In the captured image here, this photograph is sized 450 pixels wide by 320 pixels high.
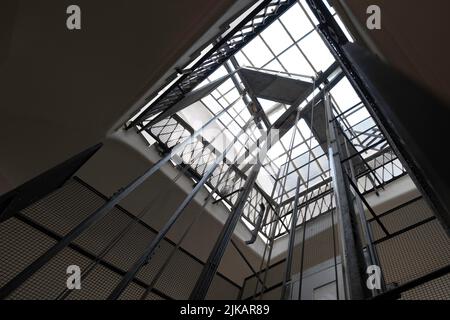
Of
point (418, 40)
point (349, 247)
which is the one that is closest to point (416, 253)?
point (349, 247)

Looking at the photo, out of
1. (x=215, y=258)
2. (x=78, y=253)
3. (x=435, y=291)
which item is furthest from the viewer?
(x=78, y=253)

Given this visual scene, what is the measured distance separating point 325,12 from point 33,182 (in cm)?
406

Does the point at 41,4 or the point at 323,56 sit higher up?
the point at 323,56

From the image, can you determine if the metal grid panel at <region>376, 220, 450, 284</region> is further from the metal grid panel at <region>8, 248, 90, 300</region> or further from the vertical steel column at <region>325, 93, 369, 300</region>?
the metal grid panel at <region>8, 248, 90, 300</region>

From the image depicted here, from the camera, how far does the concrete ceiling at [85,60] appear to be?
4129 millimetres

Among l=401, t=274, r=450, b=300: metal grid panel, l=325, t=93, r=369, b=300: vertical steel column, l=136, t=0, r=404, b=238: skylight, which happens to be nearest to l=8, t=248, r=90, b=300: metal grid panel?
l=325, t=93, r=369, b=300: vertical steel column

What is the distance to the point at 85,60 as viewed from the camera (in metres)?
4.72

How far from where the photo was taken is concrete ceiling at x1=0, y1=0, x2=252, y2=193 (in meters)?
4.13

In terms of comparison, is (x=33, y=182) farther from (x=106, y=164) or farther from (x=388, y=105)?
(x=106, y=164)

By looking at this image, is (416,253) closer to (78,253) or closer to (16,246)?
(78,253)

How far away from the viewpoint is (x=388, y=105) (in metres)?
1.57

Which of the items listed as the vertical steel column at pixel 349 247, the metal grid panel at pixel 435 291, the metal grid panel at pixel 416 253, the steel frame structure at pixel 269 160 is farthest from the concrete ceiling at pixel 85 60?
the metal grid panel at pixel 435 291

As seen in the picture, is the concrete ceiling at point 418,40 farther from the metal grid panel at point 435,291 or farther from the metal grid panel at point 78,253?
the metal grid panel at point 78,253
